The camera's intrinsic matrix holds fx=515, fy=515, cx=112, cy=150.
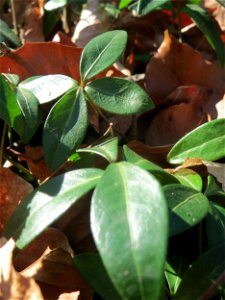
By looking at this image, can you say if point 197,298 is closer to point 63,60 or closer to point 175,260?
point 175,260

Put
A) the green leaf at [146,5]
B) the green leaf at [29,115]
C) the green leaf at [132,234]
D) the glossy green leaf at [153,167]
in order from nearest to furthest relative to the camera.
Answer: the green leaf at [132,234], the glossy green leaf at [153,167], the green leaf at [29,115], the green leaf at [146,5]

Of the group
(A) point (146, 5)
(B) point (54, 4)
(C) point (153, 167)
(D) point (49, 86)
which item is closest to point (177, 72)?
(A) point (146, 5)

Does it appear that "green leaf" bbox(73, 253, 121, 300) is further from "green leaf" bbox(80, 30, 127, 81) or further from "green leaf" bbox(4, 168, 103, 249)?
"green leaf" bbox(80, 30, 127, 81)

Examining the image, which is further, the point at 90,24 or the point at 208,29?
the point at 90,24

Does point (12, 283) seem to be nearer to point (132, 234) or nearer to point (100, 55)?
point (132, 234)

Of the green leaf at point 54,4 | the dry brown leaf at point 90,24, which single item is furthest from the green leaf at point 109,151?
the dry brown leaf at point 90,24

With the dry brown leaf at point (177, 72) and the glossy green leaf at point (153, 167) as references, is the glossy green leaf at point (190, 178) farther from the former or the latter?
the dry brown leaf at point (177, 72)
